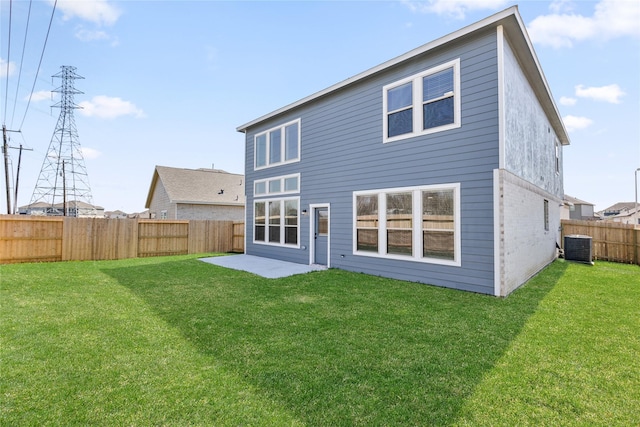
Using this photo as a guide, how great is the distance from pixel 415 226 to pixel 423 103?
2.96 metres

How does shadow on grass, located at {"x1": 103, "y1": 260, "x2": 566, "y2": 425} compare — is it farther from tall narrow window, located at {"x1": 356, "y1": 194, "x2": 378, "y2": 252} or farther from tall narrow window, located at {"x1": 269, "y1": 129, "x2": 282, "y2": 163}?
tall narrow window, located at {"x1": 269, "y1": 129, "x2": 282, "y2": 163}

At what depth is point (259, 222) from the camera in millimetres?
12383

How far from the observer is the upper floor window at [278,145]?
10.7 meters

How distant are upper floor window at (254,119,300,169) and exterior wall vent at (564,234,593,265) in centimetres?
1046

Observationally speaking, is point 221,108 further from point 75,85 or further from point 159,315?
point 75,85

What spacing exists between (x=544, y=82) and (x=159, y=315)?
11032mm

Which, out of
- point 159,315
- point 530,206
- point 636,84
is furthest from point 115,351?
point 636,84

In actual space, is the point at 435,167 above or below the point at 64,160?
below

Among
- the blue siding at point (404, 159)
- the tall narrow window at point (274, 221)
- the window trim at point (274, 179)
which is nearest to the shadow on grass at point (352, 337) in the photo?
the blue siding at point (404, 159)

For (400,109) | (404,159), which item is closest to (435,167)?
(404,159)

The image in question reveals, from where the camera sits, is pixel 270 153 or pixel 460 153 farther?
pixel 270 153

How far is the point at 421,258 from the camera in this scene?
22.8 ft

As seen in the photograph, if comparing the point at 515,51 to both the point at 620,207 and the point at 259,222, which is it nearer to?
the point at 259,222

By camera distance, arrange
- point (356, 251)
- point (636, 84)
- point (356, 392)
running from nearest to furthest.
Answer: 1. point (356, 392)
2. point (356, 251)
3. point (636, 84)
